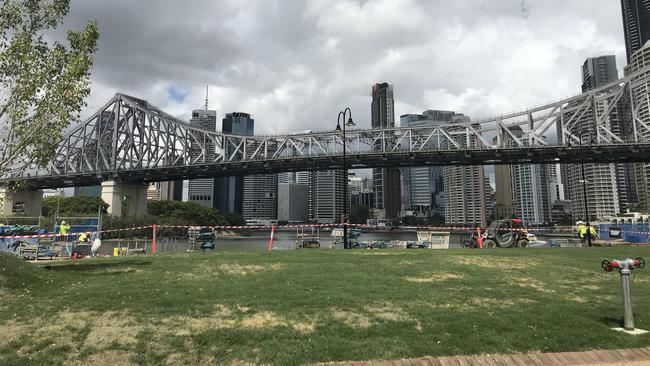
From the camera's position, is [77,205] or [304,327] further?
[77,205]

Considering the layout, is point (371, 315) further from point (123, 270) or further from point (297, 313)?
point (123, 270)

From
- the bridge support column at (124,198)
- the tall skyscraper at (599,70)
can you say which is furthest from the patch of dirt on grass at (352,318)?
the tall skyscraper at (599,70)

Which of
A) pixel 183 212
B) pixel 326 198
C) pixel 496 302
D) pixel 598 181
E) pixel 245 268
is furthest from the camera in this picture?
pixel 326 198

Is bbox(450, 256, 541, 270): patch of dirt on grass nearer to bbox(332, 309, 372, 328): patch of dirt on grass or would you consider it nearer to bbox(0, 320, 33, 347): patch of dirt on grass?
bbox(332, 309, 372, 328): patch of dirt on grass

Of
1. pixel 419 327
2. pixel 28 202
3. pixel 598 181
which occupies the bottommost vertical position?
pixel 419 327

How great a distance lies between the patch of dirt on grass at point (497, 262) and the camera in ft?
43.5

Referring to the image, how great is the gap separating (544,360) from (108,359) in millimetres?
5736

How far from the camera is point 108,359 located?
5.84 m

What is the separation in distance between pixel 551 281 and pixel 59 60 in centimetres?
1490

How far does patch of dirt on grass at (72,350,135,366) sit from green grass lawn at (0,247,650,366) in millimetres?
24

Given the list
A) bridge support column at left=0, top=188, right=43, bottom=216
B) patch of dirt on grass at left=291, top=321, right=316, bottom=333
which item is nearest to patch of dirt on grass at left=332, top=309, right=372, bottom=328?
patch of dirt on grass at left=291, top=321, right=316, bottom=333

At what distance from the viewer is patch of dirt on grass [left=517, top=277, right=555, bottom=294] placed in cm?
1001

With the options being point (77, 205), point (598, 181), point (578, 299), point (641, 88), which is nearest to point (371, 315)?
point (578, 299)

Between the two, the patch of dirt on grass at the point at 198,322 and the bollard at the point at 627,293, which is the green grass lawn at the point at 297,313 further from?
the bollard at the point at 627,293
